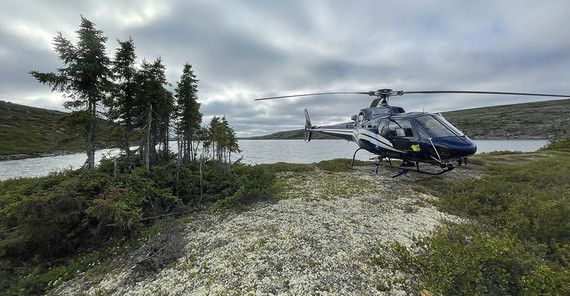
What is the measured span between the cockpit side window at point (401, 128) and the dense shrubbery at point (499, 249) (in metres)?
3.61

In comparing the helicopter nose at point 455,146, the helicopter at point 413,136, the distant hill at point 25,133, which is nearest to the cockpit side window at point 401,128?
the helicopter at point 413,136

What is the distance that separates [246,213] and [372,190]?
757 cm

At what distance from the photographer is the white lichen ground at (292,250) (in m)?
4.33

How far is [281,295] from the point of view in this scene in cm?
404

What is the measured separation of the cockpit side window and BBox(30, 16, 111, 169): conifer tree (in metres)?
15.4

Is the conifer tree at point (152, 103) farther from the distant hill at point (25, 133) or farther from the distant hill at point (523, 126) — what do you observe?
the distant hill at point (523, 126)

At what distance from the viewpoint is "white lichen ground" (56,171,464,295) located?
4.33 metres

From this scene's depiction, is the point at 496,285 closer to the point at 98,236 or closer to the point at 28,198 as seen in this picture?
Result: the point at 98,236

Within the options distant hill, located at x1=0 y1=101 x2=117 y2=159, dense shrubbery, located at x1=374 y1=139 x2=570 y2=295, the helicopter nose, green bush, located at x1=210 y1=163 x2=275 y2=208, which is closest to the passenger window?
the helicopter nose

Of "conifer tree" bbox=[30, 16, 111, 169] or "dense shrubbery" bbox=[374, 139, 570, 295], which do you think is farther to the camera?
"conifer tree" bbox=[30, 16, 111, 169]

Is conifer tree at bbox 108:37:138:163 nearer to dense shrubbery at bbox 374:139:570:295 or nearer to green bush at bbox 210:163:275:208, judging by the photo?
green bush at bbox 210:163:275:208

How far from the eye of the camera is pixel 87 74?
9.67m

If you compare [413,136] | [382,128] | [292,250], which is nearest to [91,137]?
[292,250]

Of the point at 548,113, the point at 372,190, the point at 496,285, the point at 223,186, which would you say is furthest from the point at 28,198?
the point at 548,113
